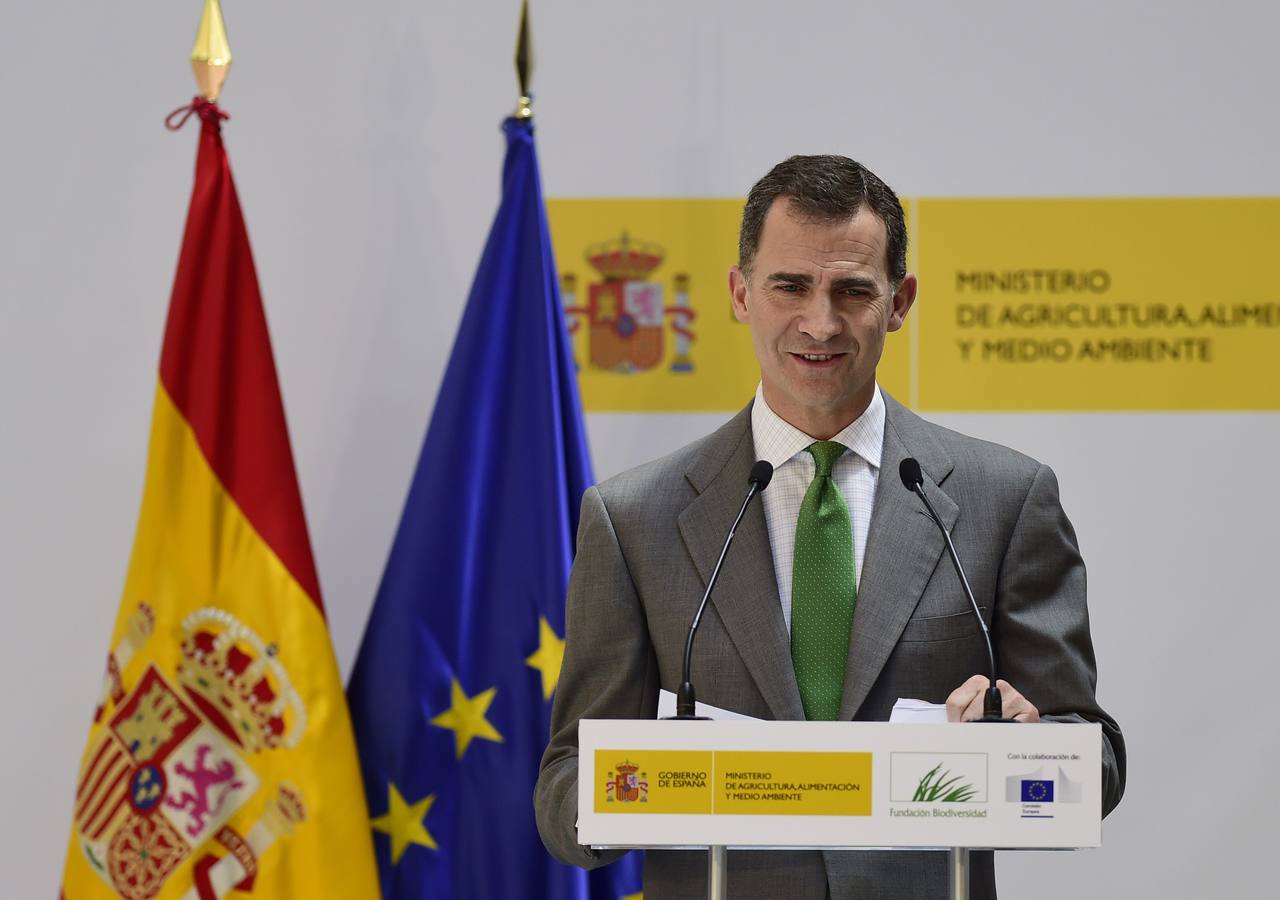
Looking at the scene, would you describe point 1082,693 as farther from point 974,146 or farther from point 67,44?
point 67,44

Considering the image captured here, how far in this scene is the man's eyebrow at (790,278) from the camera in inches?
73.3

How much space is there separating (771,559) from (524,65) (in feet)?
5.26

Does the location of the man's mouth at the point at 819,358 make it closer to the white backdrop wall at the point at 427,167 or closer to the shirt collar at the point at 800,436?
the shirt collar at the point at 800,436

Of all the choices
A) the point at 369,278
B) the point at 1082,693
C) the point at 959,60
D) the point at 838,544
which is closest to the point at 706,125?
the point at 959,60

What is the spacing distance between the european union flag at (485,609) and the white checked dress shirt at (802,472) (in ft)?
3.52

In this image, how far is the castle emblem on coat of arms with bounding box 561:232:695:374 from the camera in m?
3.28

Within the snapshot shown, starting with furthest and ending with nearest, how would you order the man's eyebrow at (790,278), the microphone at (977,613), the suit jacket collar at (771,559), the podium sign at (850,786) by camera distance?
the man's eyebrow at (790,278), the suit jacket collar at (771,559), the microphone at (977,613), the podium sign at (850,786)

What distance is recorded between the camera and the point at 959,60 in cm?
331

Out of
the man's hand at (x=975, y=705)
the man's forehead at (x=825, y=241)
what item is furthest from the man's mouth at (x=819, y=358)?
the man's hand at (x=975, y=705)

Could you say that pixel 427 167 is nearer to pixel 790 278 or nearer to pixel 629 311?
pixel 629 311

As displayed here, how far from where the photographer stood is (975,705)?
1.45 m

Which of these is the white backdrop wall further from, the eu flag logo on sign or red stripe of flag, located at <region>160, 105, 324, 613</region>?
the eu flag logo on sign

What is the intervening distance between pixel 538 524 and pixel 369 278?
782 mm

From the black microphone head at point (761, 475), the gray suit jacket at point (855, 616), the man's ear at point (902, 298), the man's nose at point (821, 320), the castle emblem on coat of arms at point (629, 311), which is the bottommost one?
the gray suit jacket at point (855, 616)
